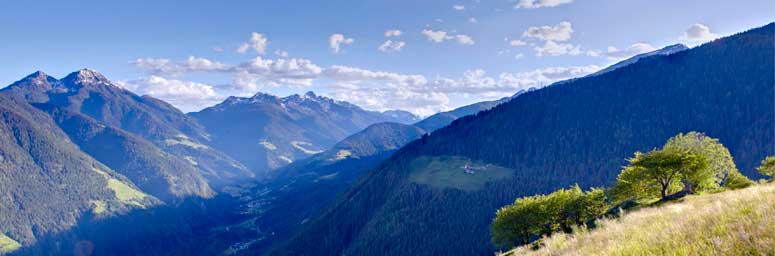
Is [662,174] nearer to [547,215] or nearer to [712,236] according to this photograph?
[547,215]

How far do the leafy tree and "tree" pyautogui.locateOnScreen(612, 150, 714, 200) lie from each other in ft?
19.2

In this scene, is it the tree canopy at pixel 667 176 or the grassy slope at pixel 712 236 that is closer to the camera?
the grassy slope at pixel 712 236

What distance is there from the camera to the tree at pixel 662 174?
56781 mm

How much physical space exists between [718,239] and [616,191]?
61928mm

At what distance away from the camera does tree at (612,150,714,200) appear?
5678 cm

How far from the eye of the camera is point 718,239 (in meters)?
8.67

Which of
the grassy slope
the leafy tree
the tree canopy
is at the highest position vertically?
the grassy slope

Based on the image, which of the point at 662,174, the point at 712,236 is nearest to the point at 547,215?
the point at 662,174

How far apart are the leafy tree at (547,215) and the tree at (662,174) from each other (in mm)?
5864

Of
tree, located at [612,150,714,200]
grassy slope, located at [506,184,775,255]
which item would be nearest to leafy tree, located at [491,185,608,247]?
tree, located at [612,150,714,200]

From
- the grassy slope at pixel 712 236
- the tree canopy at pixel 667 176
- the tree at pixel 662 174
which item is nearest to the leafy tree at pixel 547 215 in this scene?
the tree canopy at pixel 667 176

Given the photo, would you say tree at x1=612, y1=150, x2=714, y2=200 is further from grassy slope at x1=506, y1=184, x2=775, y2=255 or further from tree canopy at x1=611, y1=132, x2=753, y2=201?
grassy slope at x1=506, y1=184, x2=775, y2=255

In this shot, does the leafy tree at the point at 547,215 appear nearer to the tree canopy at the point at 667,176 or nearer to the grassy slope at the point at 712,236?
the tree canopy at the point at 667,176

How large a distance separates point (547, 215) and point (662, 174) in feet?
59.1
